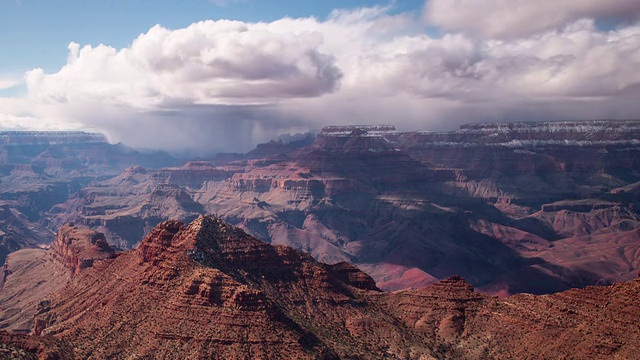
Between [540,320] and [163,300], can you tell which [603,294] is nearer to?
[540,320]

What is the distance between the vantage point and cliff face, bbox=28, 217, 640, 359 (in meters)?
114

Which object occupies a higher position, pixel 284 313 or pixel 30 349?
pixel 30 349

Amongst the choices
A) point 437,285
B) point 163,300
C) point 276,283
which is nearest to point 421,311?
point 437,285

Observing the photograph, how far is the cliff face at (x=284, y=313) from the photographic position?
113562mm

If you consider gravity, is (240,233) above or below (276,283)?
above

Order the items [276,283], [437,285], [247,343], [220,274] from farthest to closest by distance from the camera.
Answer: [437,285]
[276,283]
[220,274]
[247,343]

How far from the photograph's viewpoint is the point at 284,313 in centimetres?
12631

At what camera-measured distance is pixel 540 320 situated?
420 feet

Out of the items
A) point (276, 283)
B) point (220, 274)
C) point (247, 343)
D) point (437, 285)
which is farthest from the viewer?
point (437, 285)

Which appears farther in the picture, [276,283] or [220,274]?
[276,283]

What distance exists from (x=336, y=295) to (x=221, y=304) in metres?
33.2

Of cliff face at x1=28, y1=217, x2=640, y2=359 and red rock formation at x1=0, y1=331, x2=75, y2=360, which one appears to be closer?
red rock formation at x1=0, y1=331, x2=75, y2=360

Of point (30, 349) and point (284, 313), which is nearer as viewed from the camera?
point (30, 349)

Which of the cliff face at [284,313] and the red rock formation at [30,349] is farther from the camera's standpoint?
the cliff face at [284,313]
